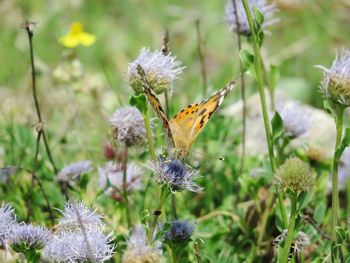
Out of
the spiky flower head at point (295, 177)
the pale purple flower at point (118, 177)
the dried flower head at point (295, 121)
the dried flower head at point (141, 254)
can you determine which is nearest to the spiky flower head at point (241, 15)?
the dried flower head at point (295, 121)

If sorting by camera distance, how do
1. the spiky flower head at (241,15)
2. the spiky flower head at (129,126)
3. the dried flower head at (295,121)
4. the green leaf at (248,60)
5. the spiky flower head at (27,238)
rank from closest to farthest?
1. the spiky flower head at (27,238)
2. the green leaf at (248,60)
3. the spiky flower head at (129,126)
4. the dried flower head at (295,121)
5. the spiky flower head at (241,15)

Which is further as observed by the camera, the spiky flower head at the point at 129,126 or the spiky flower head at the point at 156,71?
the spiky flower head at the point at 129,126

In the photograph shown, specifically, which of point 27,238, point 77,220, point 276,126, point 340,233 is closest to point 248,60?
point 276,126

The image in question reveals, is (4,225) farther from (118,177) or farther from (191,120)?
(118,177)

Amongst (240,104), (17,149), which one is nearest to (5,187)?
(17,149)

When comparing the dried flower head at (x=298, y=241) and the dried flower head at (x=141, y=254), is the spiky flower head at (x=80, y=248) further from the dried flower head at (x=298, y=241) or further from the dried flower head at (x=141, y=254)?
the dried flower head at (x=298, y=241)

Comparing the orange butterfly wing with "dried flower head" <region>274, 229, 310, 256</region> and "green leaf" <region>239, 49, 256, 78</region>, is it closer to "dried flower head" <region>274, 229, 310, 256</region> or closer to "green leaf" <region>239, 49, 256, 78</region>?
"green leaf" <region>239, 49, 256, 78</region>
